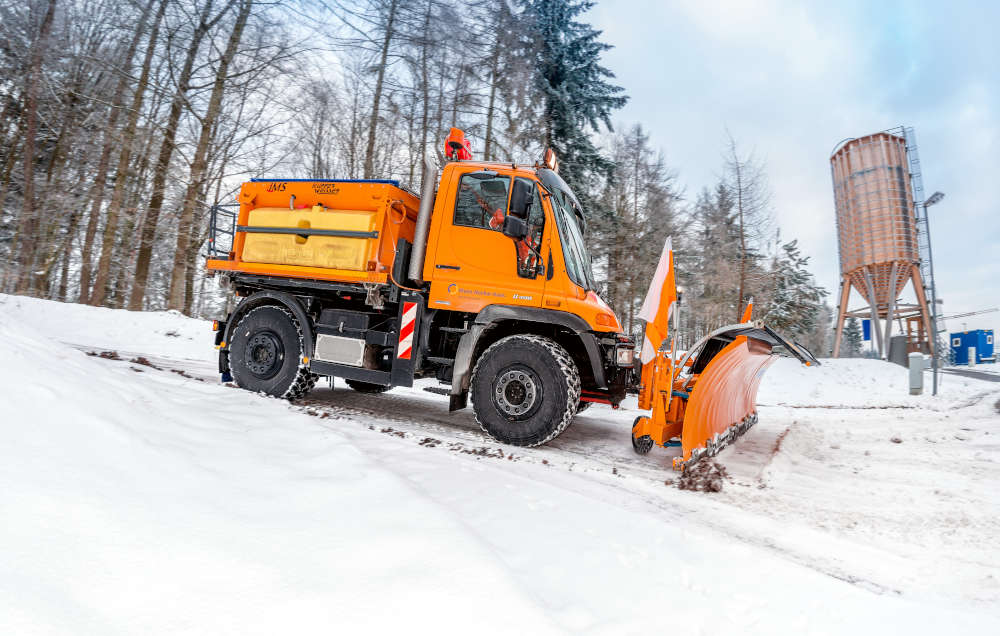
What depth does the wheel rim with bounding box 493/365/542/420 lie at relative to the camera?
15.3ft

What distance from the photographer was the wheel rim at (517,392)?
15.3 ft

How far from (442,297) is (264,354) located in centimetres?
258

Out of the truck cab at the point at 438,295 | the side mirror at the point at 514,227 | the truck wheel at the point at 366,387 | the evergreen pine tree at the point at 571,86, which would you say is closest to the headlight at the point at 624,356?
the truck cab at the point at 438,295


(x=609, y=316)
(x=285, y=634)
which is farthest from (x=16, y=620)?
(x=609, y=316)

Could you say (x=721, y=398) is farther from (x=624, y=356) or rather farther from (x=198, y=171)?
(x=198, y=171)

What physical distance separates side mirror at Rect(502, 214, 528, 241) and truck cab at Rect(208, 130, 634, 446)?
1cm

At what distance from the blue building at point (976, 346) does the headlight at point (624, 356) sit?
32.8m

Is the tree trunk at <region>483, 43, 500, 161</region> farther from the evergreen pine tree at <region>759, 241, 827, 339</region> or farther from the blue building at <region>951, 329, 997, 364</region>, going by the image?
the blue building at <region>951, 329, 997, 364</region>

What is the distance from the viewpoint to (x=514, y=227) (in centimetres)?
461

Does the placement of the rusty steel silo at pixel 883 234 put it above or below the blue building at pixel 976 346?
above

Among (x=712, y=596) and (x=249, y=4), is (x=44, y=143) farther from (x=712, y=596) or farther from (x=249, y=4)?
(x=712, y=596)

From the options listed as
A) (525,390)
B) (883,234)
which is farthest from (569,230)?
(883,234)

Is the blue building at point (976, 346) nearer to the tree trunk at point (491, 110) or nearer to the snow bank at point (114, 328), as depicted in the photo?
the tree trunk at point (491, 110)

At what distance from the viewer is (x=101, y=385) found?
9.06 ft
